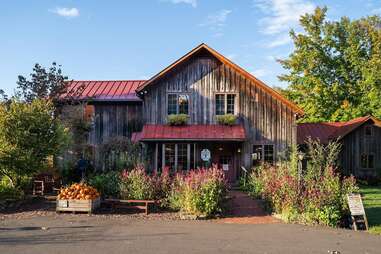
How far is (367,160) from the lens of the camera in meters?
30.9

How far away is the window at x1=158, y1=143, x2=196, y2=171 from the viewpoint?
78.3 ft

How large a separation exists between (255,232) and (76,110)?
52.8 feet

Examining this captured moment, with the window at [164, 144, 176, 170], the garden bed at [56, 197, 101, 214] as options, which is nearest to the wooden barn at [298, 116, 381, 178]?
the window at [164, 144, 176, 170]

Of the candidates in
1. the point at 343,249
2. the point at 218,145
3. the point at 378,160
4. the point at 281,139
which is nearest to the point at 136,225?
the point at 343,249

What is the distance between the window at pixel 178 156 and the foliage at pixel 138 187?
8.01m

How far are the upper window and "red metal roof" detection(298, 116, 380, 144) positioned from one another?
24.9 ft

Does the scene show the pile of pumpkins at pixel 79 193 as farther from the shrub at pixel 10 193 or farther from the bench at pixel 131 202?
the shrub at pixel 10 193

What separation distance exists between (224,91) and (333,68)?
19.7 metres

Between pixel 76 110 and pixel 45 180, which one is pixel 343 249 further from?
pixel 76 110

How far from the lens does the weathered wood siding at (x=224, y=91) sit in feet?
81.1

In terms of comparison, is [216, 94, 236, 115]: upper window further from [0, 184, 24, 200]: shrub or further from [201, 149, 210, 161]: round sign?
[0, 184, 24, 200]: shrub

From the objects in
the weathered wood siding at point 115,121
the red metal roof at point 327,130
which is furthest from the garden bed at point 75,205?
the red metal roof at point 327,130

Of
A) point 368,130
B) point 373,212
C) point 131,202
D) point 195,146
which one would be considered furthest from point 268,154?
point 131,202

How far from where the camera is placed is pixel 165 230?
39.0 feet
